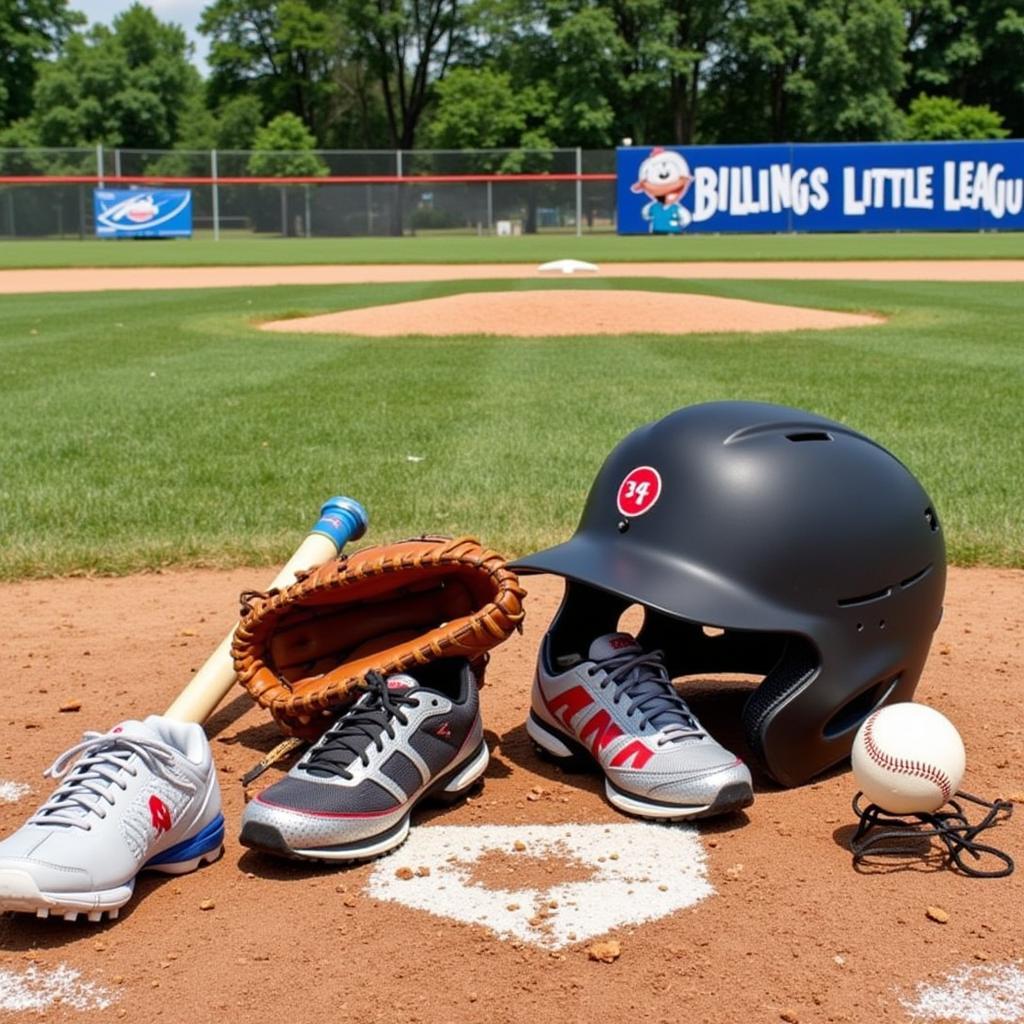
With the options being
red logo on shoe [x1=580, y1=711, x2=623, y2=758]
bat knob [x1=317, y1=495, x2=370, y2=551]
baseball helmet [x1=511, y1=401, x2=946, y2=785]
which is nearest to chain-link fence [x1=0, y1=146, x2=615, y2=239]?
bat knob [x1=317, y1=495, x2=370, y2=551]

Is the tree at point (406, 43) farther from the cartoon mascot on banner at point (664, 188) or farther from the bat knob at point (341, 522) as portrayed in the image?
the bat knob at point (341, 522)

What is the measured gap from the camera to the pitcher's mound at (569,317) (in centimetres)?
1359

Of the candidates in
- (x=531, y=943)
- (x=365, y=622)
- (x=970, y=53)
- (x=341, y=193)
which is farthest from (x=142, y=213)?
(x=531, y=943)

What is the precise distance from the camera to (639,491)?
2795 millimetres

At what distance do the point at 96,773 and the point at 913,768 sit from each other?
62.5 inches

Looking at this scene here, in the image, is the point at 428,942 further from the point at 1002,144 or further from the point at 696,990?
the point at 1002,144

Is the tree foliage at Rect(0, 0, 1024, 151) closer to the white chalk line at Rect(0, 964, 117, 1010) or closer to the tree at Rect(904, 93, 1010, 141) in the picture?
the tree at Rect(904, 93, 1010, 141)

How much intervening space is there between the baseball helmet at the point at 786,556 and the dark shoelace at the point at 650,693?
0.15 metres

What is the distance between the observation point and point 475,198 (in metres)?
41.5

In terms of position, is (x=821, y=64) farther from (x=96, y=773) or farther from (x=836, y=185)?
(x=96, y=773)

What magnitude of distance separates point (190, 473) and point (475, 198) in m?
36.8

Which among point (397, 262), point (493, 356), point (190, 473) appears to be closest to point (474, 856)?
point (190, 473)

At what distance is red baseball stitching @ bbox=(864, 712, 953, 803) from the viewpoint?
2.39m

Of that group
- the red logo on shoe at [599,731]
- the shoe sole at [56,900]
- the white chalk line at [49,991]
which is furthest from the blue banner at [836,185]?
the white chalk line at [49,991]
